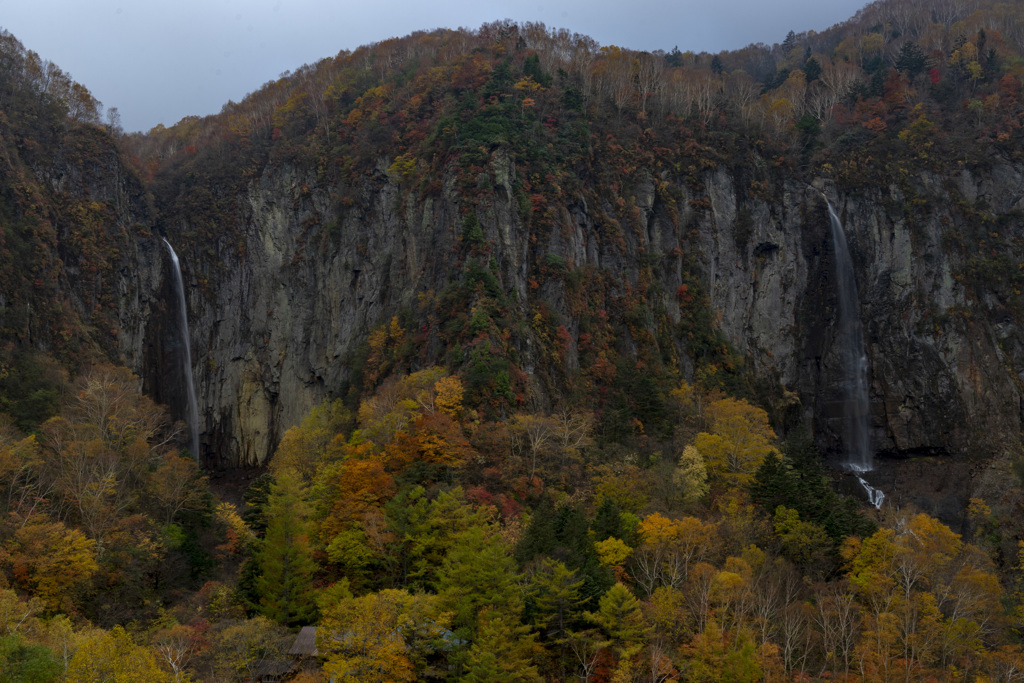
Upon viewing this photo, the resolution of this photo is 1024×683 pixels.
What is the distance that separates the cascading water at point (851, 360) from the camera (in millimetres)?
72875

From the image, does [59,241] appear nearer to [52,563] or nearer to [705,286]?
[52,563]

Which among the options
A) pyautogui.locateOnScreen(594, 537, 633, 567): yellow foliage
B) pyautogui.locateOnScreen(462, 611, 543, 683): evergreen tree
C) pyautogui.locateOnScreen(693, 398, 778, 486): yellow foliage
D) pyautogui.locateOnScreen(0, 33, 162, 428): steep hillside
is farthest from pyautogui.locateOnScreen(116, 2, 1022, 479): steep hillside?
pyautogui.locateOnScreen(462, 611, 543, 683): evergreen tree

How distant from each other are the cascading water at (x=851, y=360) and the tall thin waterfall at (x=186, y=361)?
60.6m

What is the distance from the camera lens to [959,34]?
293 feet

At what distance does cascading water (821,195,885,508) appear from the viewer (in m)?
72.9

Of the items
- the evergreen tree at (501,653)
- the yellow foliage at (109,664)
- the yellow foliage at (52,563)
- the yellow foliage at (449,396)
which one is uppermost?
the yellow foliage at (449,396)

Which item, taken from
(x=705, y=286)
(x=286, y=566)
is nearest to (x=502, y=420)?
(x=286, y=566)

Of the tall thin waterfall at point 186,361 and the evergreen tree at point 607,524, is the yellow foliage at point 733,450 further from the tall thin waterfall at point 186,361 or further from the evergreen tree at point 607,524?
the tall thin waterfall at point 186,361

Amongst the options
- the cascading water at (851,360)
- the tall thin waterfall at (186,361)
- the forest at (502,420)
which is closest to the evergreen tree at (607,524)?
the forest at (502,420)

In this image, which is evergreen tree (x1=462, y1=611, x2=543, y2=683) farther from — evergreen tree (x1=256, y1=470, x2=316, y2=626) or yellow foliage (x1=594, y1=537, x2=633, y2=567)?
evergreen tree (x1=256, y1=470, x2=316, y2=626)

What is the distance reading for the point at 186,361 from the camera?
7244cm

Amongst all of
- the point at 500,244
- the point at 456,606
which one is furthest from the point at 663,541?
the point at 500,244

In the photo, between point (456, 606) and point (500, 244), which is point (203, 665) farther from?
point (500, 244)

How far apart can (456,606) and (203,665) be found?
967 centimetres
